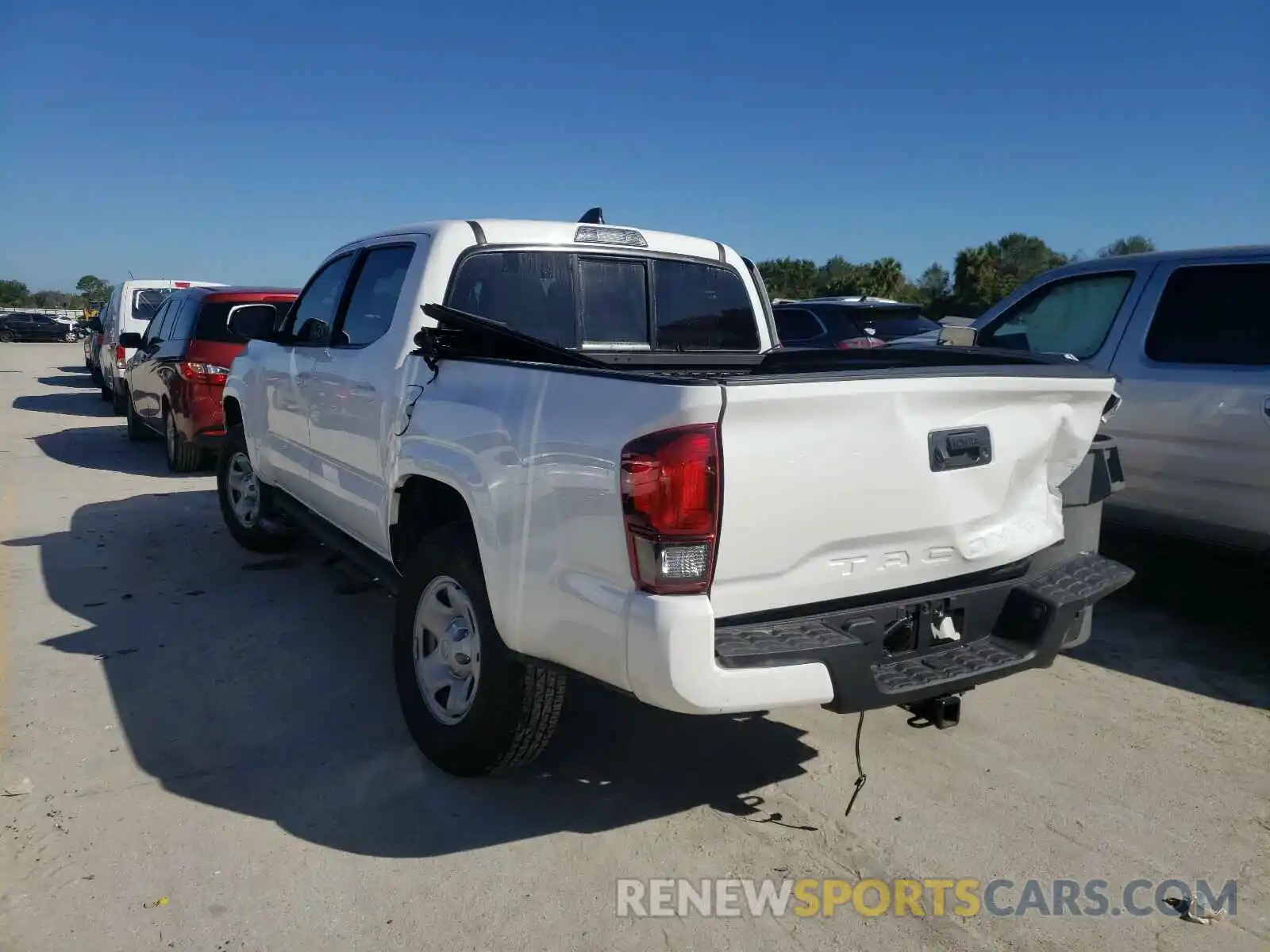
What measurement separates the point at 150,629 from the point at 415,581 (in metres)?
2.37

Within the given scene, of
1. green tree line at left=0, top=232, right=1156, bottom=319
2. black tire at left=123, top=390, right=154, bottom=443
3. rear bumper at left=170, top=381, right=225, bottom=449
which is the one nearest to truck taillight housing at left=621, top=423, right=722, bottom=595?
rear bumper at left=170, top=381, right=225, bottom=449

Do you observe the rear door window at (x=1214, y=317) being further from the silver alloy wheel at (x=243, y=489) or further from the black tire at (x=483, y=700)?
the silver alloy wheel at (x=243, y=489)

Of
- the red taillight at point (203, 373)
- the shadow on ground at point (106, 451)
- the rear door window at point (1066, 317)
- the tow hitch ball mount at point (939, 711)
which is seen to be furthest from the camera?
the shadow on ground at point (106, 451)

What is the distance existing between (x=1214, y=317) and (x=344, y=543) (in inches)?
183

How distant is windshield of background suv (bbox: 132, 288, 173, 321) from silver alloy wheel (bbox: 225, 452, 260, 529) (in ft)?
29.1

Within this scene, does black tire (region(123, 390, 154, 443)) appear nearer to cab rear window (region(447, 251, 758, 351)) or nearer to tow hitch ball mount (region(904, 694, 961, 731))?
cab rear window (region(447, 251, 758, 351))

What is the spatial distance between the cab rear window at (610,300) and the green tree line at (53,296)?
310 feet

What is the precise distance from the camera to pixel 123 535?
7406 millimetres

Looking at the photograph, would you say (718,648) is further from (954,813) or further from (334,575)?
(334,575)

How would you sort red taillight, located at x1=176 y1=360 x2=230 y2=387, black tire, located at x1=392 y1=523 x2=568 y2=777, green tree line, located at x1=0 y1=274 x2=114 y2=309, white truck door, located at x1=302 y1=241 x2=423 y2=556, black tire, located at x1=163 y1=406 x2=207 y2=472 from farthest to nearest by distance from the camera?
green tree line, located at x1=0 y1=274 x2=114 y2=309 → black tire, located at x1=163 y1=406 x2=207 y2=472 → red taillight, located at x1=176 y1=360 x2=230 y2=387 → white truck door, located at x1=302 y1=241 x2=423 y2=556 → black tire, located at x1=392 y1=523 x2=568 y2=777

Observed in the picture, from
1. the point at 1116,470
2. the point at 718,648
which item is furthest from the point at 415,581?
the point at 1116,470

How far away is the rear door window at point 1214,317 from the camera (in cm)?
500

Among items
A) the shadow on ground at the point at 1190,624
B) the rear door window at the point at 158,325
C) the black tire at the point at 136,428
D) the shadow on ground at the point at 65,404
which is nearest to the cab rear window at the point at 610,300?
the shadow on ground at the point at 1190,624

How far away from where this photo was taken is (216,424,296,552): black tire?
21.5 ft
